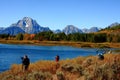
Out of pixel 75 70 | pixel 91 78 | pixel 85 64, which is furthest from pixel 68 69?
pixel 91 78

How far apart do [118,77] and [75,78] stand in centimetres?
369

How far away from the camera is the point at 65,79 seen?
27266mm

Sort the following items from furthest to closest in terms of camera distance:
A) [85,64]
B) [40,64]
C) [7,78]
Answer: [40,64]
[85,64]
[7,78]

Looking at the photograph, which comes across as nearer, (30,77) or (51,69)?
(30,77)

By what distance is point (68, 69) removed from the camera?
30.9 meters

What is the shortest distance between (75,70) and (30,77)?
5492 mm

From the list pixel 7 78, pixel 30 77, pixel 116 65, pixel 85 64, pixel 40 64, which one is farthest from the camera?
pixel 40 64

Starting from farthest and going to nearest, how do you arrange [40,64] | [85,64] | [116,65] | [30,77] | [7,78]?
[40,64] → [85,64] → [116,65] → [7,78] → [30,77]

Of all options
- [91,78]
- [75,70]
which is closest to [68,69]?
[75,70]

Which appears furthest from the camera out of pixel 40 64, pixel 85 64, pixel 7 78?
pixel 40 64

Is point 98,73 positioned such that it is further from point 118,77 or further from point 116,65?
point 116,65

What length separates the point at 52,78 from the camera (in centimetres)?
2681

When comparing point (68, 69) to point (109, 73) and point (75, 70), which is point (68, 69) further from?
point (109, 73)

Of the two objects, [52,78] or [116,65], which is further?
[116,65]
